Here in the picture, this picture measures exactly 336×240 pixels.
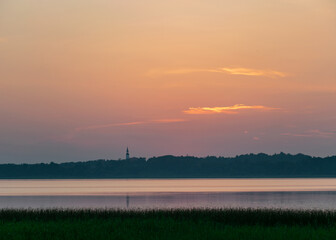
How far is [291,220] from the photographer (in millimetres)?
37344

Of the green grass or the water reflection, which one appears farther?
the water reflection

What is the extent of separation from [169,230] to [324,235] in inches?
331

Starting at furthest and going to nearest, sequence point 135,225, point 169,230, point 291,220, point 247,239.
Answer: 1. point 291,220
2. point 135,225
3. point 169,230
4. point 247,239

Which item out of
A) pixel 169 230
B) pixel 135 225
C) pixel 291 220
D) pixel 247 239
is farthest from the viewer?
pixel 291 220

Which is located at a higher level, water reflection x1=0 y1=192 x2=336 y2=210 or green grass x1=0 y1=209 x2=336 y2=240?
green grass x1=0 y1=209 x2=336 y2=240

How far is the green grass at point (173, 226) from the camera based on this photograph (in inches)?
1105

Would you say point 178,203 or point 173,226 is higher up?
point 173,226

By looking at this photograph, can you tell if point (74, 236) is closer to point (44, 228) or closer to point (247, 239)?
point (44, 228)

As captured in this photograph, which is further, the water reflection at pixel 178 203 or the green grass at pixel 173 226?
the water reflection at pixel 178 203

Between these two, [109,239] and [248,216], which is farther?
[248,216]

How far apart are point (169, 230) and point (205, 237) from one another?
3.27m

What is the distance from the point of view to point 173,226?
3158 centimetres

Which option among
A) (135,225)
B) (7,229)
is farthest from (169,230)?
(7,229)

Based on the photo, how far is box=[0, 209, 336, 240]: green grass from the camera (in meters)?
28.1
